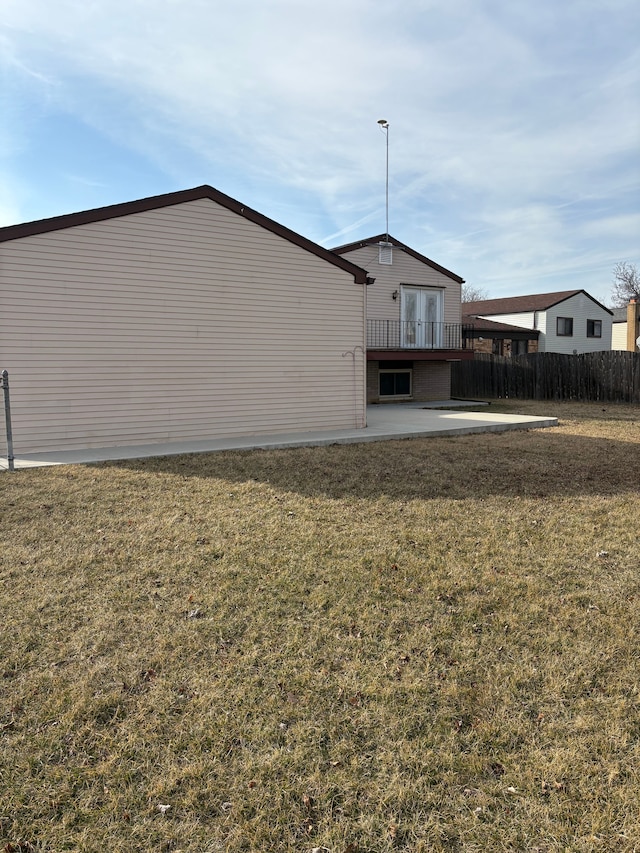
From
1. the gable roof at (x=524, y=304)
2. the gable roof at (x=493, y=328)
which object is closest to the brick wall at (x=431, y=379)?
the gable roof at (x=493, y=328)

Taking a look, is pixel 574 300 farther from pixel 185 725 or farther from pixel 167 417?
pixel 185 725

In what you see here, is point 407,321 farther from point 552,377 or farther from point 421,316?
point 552,377

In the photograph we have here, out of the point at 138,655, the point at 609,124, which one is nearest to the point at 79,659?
the point at 138,655

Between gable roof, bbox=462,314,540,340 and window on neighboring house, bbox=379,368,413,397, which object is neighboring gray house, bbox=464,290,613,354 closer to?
gable roof, bbox=462,314,540,340

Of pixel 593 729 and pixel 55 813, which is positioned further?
pixel 593 729

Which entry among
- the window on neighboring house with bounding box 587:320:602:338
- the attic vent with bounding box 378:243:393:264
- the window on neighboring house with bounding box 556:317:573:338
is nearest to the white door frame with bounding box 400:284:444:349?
the attic vent with bounding box 378:243:393:264

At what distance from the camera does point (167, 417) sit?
9414 millimetres

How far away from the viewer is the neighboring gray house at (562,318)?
30.8m

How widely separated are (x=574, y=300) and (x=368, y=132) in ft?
63.9

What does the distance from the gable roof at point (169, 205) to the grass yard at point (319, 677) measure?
480cm

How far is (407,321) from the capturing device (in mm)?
18750

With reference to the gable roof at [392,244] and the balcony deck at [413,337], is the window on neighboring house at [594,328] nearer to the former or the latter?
the balcony deck at [413,337]

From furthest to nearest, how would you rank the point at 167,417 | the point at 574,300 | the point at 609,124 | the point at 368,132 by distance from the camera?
the point at 574,300 < the point at 368,132 < the point at 609,124 < the point at 167,417

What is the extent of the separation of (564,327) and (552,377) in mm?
13697
